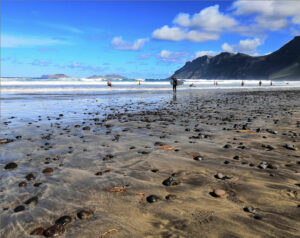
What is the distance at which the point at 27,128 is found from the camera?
388 inches

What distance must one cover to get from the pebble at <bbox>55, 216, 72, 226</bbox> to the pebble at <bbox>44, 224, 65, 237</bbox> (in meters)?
0.10

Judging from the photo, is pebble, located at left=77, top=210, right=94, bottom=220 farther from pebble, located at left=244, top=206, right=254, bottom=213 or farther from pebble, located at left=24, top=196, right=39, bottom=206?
pebble, located at left=244, top=206, right=254, bottom=213

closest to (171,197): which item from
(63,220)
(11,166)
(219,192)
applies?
(219,192)

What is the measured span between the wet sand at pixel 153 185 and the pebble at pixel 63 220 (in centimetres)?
2

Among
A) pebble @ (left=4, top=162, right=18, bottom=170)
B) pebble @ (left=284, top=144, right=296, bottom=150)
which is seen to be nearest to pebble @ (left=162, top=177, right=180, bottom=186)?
pebble @ (left=4, top=162, right=18, bottom=170)

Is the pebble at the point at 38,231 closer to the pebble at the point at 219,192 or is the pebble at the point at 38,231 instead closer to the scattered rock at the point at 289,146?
the pebble at the point at 219,192

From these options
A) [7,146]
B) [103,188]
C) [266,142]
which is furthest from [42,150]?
[266,142]

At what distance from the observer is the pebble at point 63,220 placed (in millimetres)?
3184

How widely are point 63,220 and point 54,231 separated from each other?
0.82 feet

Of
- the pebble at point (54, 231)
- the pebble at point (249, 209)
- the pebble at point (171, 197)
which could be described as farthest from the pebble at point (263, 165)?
the pebble at point (54, 231)

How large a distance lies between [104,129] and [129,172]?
4923mm

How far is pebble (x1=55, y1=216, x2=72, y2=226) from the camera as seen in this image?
3.18 m

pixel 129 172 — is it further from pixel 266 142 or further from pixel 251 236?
pixel 266 142

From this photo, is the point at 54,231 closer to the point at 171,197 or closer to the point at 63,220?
the point at 63,220
